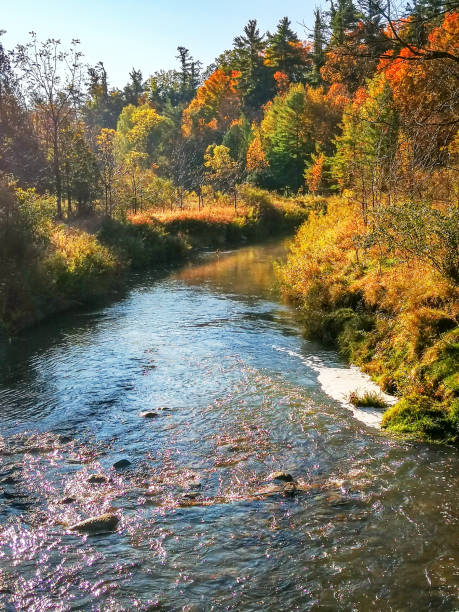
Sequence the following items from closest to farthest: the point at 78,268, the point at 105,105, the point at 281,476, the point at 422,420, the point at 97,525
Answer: the point at 97,525, the point at 281,476, the point at 422,420, the point at 78,268, the point at 105,105

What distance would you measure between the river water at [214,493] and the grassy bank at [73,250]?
4407mm

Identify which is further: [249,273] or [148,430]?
[249,273]

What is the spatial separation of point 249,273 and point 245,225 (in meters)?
17.1

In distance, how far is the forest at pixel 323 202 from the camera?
9.79 metres

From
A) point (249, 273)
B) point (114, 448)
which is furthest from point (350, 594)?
point (249, 273)

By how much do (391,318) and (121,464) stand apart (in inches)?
301

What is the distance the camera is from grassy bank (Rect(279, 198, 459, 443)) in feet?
30.8

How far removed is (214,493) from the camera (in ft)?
25.2

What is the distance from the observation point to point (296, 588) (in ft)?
18.9

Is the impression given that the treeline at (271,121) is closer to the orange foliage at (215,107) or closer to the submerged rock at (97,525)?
the orange foliage at (215,107)

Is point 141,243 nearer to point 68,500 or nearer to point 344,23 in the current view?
point 344,23

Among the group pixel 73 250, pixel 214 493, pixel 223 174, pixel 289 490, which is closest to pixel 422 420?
pixel 289 490

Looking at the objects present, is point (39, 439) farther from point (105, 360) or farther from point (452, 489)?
point (452, 489)

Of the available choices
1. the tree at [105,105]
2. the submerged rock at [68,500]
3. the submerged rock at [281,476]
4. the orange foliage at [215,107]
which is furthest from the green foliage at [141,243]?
the tree at [105,105]
